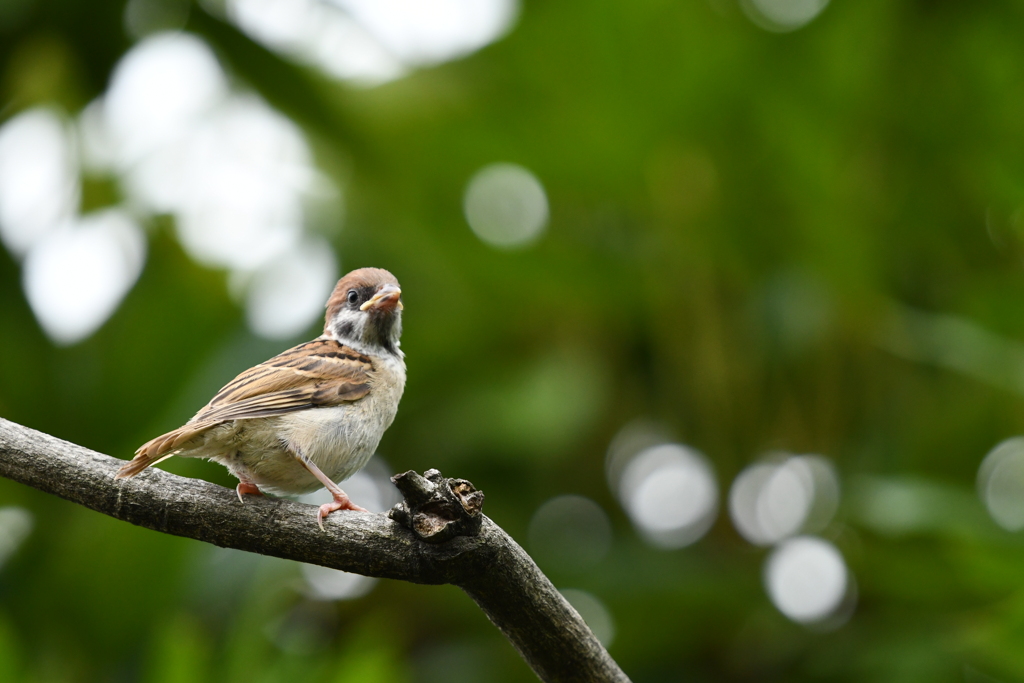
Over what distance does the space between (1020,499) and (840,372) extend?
59.2 inches

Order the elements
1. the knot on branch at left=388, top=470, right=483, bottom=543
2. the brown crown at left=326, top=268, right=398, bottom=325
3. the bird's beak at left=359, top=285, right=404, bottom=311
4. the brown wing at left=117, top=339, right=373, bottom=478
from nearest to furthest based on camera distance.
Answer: the knot on branch at left=388, top=470, right=483, bottom=543 < the brown wing at left=117, top=339, right=373, bottom=478 < the bird's beak at left=359, top=285, right=404, bottom=311 < the brown crown at left=326, top=268, right=398, bottom=325

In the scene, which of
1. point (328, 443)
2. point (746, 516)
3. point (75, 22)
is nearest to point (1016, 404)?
point (746, 516)

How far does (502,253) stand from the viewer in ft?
24.4

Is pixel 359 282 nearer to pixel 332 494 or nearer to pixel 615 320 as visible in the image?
pixel 332 494

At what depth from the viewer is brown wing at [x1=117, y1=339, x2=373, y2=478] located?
3.10 m

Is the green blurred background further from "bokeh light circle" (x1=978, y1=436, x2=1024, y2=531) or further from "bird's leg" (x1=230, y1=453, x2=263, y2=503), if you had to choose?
"bird's leg" (x1=230, y1=453, x2=263, y2=503)

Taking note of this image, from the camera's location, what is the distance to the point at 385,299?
3.30 metres

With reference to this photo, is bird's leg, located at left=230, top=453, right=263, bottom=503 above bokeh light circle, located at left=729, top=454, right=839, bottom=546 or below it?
below

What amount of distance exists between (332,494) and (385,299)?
2.29 feet

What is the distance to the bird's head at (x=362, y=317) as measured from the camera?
11.9 feet

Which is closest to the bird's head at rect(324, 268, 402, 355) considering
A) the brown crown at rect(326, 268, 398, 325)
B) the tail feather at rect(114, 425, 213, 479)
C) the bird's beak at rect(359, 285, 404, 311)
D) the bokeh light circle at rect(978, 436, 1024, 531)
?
the brown crown at rect(326, 268, 398, 325)

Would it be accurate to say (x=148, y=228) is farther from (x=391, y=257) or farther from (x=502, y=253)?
(x=502, y=253)

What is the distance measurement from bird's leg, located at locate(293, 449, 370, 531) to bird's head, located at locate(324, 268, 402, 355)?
2.17ft

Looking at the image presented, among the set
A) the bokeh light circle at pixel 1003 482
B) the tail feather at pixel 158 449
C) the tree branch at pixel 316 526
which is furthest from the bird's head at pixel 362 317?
the bokeh light circle at pixel 1003 482
